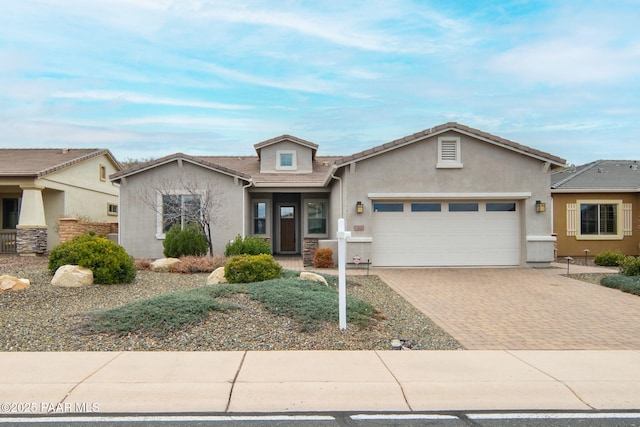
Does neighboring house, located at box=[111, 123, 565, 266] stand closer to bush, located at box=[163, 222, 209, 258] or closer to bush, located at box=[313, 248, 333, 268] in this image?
bush, located at box=[313, 248, 333, 268]

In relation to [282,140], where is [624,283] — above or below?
below

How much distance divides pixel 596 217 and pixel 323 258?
12.6 m

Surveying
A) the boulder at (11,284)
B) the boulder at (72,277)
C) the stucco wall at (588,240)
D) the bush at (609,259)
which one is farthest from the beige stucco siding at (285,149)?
the boulder at (11,284)

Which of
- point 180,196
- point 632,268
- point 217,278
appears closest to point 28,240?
point 180,196

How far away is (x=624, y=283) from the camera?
39.3ft

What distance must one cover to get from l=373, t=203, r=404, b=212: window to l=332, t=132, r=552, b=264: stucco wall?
44 cm

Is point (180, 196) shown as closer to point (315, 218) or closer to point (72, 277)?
point (315, 218)

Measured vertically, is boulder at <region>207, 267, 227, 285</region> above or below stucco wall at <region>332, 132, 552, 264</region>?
below

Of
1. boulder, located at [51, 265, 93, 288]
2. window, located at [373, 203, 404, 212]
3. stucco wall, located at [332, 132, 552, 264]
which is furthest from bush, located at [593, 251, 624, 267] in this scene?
boulder, located at [51, 265, 93, 288]

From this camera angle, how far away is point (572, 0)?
1236 centimetres

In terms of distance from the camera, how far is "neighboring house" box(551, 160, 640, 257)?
1981 cm

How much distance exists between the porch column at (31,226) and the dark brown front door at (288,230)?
383 inches

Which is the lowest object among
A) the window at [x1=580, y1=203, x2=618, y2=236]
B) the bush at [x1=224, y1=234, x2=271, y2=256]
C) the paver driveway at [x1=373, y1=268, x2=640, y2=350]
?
the paver driveway at [x1=373, y1=268, x2=640, y2=350]

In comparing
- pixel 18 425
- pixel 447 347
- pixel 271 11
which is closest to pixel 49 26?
pixel 271 11
